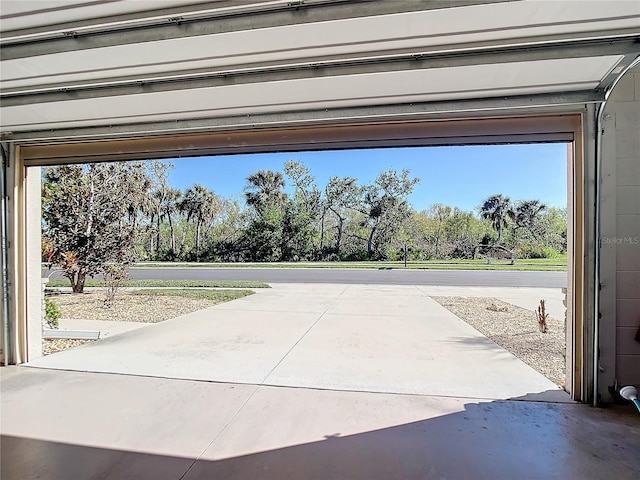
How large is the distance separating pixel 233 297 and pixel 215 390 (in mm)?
5596

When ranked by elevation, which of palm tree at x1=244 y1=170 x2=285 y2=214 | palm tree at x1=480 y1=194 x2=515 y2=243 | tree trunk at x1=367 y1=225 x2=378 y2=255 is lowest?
tree trunk at x1=367 y1=225 x2=378 y2=255

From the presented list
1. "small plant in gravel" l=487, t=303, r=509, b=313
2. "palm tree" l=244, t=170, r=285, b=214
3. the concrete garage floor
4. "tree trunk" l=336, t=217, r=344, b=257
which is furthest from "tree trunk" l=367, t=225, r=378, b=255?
the concrete garage floor

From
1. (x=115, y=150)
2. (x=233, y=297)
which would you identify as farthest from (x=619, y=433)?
(x=233, y=297)

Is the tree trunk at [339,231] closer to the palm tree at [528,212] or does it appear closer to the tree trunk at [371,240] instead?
the tree trunk at [371,240]

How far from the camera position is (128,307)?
6.77 metres

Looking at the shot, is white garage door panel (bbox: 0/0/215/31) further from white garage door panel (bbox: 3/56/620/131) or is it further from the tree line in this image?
the tree line

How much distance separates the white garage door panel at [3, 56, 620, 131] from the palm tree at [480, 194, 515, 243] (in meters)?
22.1

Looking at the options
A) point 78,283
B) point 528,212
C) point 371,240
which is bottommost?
point 78,283

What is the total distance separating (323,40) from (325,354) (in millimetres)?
3281

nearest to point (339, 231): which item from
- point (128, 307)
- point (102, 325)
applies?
point (128, 307)

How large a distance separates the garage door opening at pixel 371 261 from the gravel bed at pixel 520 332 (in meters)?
0.04

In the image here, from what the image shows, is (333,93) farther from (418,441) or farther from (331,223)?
(331,223)

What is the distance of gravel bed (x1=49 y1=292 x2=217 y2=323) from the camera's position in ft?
19.5

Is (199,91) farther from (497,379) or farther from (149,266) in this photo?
(149,266)
